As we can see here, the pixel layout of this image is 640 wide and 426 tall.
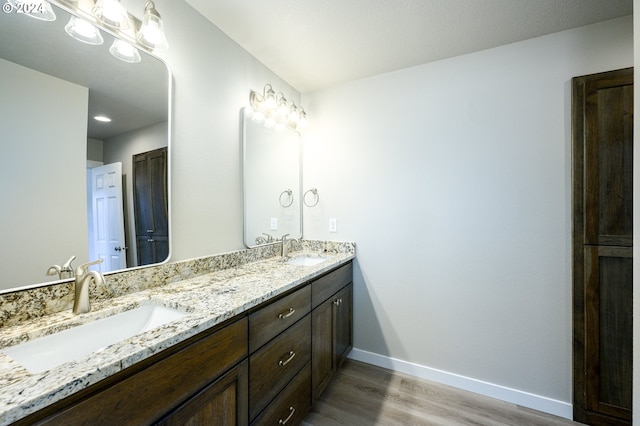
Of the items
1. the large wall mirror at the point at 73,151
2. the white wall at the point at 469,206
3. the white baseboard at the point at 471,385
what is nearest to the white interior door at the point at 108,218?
the large wall mirror at the point at 73,151

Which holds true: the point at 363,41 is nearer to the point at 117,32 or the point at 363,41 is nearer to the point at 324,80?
the point at 324,80

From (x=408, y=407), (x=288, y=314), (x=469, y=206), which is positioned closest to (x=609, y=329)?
(x=469, y=206)

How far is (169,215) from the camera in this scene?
1.39m

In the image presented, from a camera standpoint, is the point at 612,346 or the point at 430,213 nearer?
the point at 612,346

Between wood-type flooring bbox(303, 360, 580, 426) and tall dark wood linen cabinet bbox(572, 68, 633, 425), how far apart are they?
0.31 metres

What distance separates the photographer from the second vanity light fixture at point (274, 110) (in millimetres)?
1971

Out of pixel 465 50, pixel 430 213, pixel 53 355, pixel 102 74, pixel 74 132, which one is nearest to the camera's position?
pixel 53 355

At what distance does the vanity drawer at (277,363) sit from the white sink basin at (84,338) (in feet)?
1.35

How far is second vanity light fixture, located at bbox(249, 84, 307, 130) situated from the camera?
1.97 meters

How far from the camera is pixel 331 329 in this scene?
1.86 meters

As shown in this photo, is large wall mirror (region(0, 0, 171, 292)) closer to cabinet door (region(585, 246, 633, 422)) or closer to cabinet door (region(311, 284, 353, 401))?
cabinet door (region(311, 284, 353, 401))

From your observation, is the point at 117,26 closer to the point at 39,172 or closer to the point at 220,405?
the point at 39,172

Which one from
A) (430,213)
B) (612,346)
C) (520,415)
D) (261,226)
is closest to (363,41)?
(430,213)

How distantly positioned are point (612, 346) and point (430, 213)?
4.05 ft
